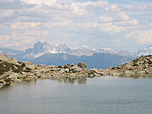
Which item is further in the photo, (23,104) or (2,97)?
(2,97)

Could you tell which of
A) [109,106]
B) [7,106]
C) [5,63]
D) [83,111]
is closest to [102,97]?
[109,106]

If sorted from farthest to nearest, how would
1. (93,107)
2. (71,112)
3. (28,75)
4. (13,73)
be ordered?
(28,75)
(13,73)
(93,107)
(71,112)

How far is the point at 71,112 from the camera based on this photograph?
75.1 m

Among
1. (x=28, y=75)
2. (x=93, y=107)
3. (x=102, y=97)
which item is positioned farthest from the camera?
(x=28, y=75)

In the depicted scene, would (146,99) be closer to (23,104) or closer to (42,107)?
(42,107)

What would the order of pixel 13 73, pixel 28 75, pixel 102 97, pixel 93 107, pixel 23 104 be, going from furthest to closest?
pixel 28 75
pixel 13 73
pixel 102 97
pixel 23 104
pixel 93 107

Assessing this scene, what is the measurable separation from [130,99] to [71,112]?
1034 inches

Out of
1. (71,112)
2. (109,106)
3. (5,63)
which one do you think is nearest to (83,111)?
(71,112)

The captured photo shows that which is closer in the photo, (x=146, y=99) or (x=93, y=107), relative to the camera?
(x=93, y=107)

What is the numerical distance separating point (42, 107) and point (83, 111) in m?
13.9

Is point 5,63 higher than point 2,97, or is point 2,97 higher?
point 5,63

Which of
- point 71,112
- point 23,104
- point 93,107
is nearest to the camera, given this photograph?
point 71,112

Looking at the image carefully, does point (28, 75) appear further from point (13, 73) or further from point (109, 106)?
point (109, 106)

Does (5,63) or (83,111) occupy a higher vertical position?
(5,63)
